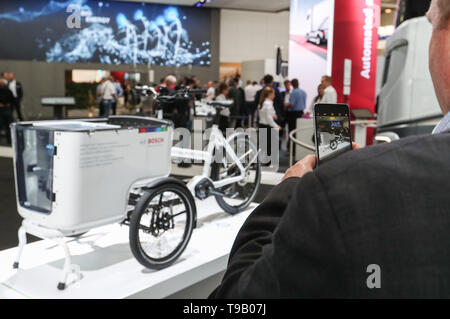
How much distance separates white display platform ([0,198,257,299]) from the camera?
220 cm

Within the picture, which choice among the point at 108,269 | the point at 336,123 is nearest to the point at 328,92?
the point at 108,269

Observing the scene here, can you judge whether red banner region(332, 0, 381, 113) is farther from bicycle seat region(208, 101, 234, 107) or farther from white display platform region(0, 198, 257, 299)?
white display platform region(0, 198, 257, 299)

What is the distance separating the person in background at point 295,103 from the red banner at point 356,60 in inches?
33.1

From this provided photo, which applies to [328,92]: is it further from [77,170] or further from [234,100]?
[234,100]

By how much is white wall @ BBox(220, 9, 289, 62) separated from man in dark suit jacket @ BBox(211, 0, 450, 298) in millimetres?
16117

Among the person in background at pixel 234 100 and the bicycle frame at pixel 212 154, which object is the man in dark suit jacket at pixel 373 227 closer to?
the bicycle frame at pixel 212 154

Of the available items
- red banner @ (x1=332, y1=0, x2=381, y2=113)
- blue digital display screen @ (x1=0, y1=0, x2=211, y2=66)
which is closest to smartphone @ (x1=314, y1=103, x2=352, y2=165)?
red banner @ (x1=332, y1=0, x2=381, y2=113)

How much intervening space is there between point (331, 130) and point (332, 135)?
1 centimetres

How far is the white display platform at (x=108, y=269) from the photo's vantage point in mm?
2197

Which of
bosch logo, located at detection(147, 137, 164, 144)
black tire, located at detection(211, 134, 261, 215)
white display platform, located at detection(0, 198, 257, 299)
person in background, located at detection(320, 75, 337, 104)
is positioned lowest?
white display platform, located at detection(0, 198, 257, 299)

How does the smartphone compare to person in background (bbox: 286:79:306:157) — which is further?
person in background (bbox: 286:79:306:157)

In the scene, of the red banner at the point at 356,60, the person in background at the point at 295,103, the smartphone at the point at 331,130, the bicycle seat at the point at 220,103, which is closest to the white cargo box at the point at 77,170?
the bicycle seat at the point at 220,103

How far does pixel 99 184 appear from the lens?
2240mm
